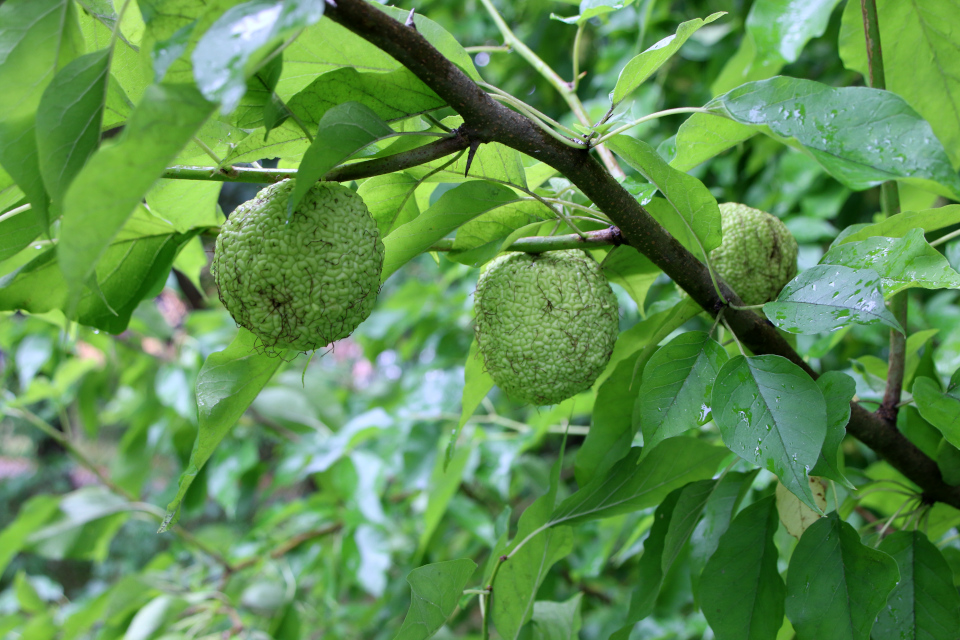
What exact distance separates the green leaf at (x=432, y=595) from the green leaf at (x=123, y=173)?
44 centimetres

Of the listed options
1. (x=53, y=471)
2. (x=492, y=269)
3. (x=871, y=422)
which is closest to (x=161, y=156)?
(x=492, y=269)

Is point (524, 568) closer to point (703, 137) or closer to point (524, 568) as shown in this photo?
point (524, 568)

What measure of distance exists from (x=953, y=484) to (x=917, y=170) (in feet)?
1.57

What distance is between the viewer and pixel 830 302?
59 cm

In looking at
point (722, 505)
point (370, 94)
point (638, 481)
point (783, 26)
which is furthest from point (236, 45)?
point (783, 26)

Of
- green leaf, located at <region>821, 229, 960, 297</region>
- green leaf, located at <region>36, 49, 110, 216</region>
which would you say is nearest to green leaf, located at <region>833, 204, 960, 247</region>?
green leaf, located at <region>821, 229, 960, 297</region>

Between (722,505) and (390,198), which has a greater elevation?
(390,198)

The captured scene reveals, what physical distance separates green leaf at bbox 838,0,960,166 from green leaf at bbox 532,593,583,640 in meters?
0.77

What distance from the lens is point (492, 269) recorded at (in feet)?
2.62

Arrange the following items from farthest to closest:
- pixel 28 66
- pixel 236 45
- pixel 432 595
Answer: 1. pixel 432 595
2. pixel 28 66
3. pixel 236 45

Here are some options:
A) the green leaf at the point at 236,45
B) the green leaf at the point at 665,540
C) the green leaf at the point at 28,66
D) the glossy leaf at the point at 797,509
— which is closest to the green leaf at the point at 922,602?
the glossy leaf at the point at 797,509

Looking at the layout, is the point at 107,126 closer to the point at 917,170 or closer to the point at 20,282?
the point at 20,282

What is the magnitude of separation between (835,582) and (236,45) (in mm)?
718

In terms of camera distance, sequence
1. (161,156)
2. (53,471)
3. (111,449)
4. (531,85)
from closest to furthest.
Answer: (161,156)
(531,85)
(53,471)
(111,449)
